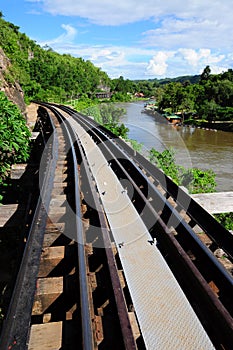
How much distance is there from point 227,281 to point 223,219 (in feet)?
28.5

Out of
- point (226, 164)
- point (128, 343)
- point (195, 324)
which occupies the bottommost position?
point (226, 164)

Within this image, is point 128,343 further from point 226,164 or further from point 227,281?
point 226,164

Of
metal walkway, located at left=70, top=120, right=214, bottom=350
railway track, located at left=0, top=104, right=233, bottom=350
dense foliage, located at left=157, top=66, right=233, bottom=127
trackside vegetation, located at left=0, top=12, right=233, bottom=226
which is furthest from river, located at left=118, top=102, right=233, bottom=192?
metal walkway, located at left=70, top=120, right=214, bottom=350

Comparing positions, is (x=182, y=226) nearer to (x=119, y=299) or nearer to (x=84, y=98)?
(x=119, y=299)

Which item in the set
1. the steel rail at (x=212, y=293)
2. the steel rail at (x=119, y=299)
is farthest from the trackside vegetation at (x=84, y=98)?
the steel rail at (x=212, y=293)

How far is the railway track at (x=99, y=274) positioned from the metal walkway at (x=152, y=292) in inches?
0.9

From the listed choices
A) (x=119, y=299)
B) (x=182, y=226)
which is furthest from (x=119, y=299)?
(x=182, y=226)

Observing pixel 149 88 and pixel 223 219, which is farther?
pixel 149 88

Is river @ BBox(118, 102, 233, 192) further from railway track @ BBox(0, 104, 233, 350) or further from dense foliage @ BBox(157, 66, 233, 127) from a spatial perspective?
railway track @ BBox(0, 104, 233, 350)

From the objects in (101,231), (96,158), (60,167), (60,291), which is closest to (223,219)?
(96,158)

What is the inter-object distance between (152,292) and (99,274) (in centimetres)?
Result: 45

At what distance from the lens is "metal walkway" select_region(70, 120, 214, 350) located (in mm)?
1849

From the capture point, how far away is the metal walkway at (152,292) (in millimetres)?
1849

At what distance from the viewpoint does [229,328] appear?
5.72 ft
